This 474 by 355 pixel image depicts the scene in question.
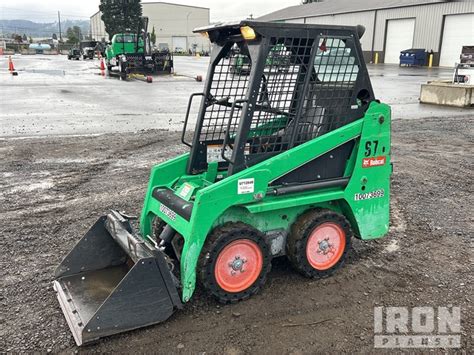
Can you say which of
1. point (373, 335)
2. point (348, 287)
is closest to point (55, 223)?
point (348, 287)

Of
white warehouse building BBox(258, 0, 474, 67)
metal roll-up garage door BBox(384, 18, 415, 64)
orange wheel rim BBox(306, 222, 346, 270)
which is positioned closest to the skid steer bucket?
orange wheel rim BBox(306, 222, 346, 270)

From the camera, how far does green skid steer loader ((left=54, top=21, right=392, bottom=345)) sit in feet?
10.0

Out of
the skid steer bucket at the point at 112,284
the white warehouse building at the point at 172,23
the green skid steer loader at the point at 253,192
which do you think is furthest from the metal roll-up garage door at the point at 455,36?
the white warehouse building at the point at 172,23

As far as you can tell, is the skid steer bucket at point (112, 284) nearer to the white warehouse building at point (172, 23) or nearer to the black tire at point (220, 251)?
the black tire at point (220, 251)

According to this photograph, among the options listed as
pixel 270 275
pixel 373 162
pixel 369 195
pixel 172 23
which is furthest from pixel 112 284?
pixel 172 23

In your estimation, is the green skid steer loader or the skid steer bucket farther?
the green skid steer loader

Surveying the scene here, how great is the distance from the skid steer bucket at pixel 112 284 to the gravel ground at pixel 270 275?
0.42 feet

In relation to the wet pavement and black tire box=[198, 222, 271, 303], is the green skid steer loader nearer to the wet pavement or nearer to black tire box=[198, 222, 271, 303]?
black tire box=[198, 222, 271, 303]

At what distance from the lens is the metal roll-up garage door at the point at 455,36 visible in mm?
32438

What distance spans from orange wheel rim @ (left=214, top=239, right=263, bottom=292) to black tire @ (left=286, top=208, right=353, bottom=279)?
343mm

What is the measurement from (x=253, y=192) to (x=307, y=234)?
0.62m

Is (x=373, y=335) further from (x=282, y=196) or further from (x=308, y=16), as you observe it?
(x=308, y=16)

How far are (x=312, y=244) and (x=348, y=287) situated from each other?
1.48ft

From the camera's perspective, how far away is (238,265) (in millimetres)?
3285
